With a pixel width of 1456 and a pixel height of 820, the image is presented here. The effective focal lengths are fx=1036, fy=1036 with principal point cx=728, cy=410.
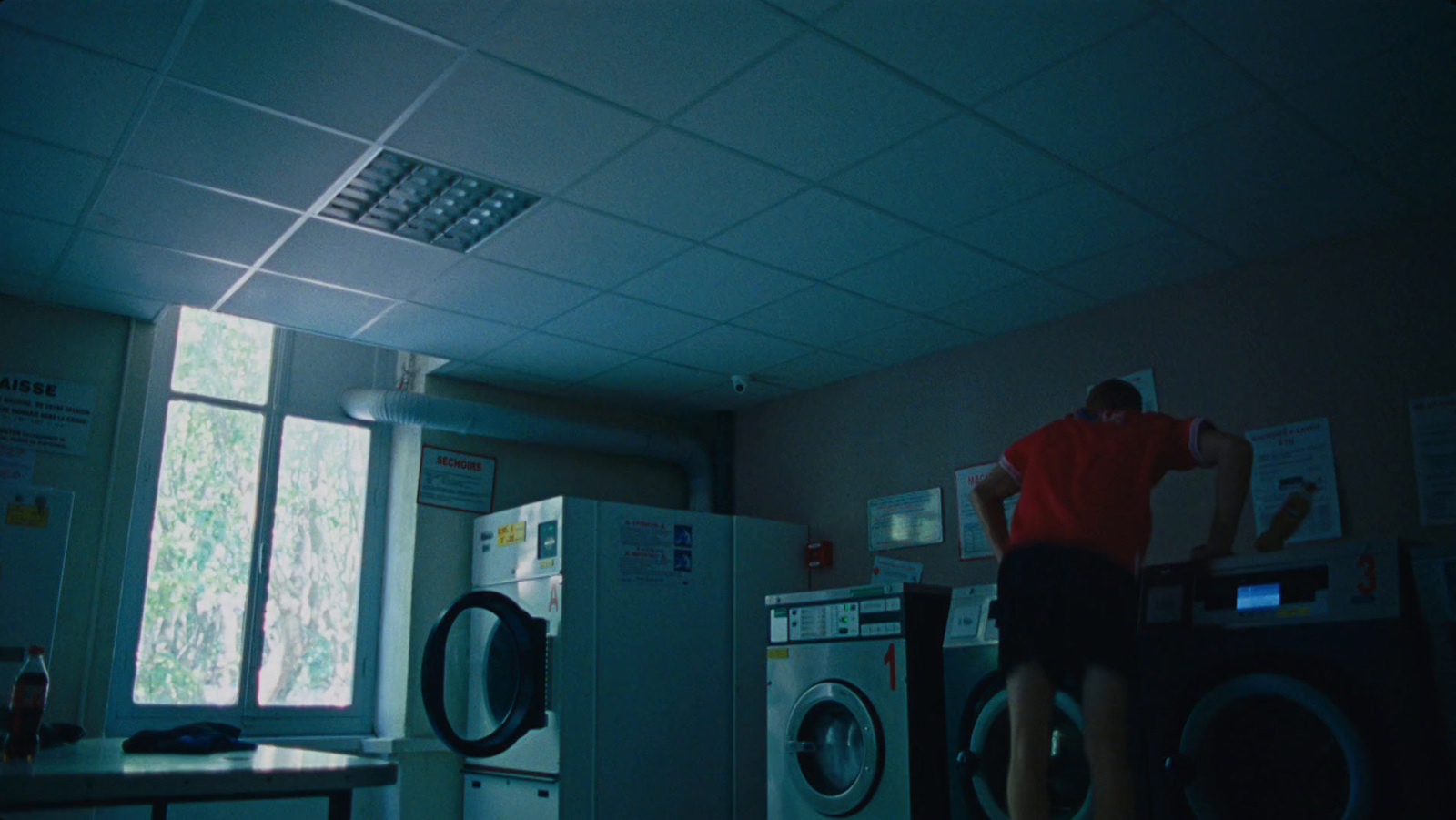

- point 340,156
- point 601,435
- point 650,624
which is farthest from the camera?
point 601,435

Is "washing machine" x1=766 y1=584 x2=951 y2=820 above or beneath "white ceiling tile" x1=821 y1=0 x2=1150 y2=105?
beneath

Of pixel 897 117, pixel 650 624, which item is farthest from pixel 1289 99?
pixel 650 624

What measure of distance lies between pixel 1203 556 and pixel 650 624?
2.52m

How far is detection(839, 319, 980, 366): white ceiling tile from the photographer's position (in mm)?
4500

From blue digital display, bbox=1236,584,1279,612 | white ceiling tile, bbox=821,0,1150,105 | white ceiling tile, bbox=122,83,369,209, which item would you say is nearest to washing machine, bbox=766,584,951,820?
blue digital display, bbox=1236,584,1279,612

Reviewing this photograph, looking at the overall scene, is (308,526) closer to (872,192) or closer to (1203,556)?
(872,192)

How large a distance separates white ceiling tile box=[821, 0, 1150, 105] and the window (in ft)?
11.4

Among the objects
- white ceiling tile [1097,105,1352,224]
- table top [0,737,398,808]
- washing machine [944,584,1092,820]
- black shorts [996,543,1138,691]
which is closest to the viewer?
table top [0,737,398,808]

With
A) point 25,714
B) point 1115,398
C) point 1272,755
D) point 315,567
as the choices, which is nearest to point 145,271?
point 315,567

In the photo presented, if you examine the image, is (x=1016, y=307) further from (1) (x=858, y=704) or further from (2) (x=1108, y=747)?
(2) (x=1108, y=747)

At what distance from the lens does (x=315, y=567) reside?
16.0ft

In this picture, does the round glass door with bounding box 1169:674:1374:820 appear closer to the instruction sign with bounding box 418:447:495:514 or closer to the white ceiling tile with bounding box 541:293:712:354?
the white ceiling tile with bounding box 541:293:712:354

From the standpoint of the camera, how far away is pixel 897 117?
2873 millimetres

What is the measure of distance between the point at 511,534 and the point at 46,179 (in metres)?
2.30
